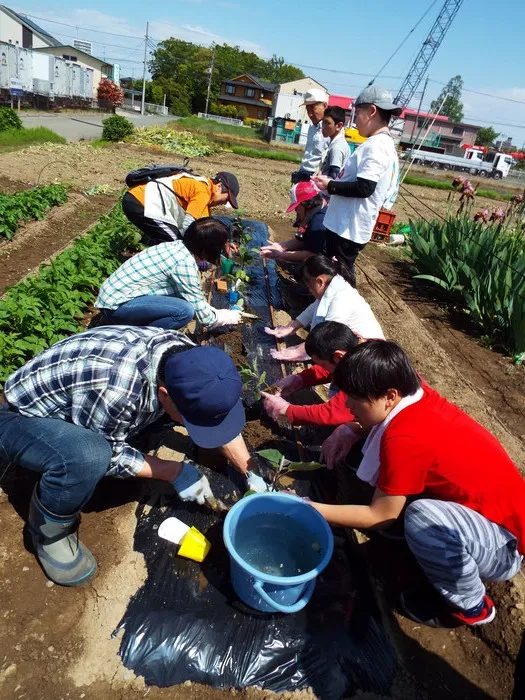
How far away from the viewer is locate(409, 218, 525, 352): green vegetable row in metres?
4.23

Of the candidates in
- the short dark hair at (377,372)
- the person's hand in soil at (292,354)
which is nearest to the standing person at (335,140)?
the person's hand in soil at (292,354)

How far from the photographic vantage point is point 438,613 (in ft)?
5.82

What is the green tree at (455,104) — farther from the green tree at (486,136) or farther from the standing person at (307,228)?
the standing person at (307,228)

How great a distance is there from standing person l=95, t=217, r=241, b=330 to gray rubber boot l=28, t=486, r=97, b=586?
1.43 m

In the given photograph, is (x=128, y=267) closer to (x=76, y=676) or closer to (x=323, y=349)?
(x=323, y=349)

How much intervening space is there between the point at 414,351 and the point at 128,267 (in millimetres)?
2563

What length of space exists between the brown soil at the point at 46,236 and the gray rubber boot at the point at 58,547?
9.71 feet

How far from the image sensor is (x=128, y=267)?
2.81m

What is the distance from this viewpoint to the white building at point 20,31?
112ft

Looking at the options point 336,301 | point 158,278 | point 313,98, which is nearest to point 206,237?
point 158,278

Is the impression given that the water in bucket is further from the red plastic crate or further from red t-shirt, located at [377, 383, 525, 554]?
the red plastic crate

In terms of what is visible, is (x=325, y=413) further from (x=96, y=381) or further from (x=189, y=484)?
(x=96, y=381)

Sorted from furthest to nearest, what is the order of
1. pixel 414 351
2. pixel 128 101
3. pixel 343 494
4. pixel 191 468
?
pixel 128 101
pixel 414 351
pixel 343 494
pixel 191 468

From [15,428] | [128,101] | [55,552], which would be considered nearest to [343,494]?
[55,552]
